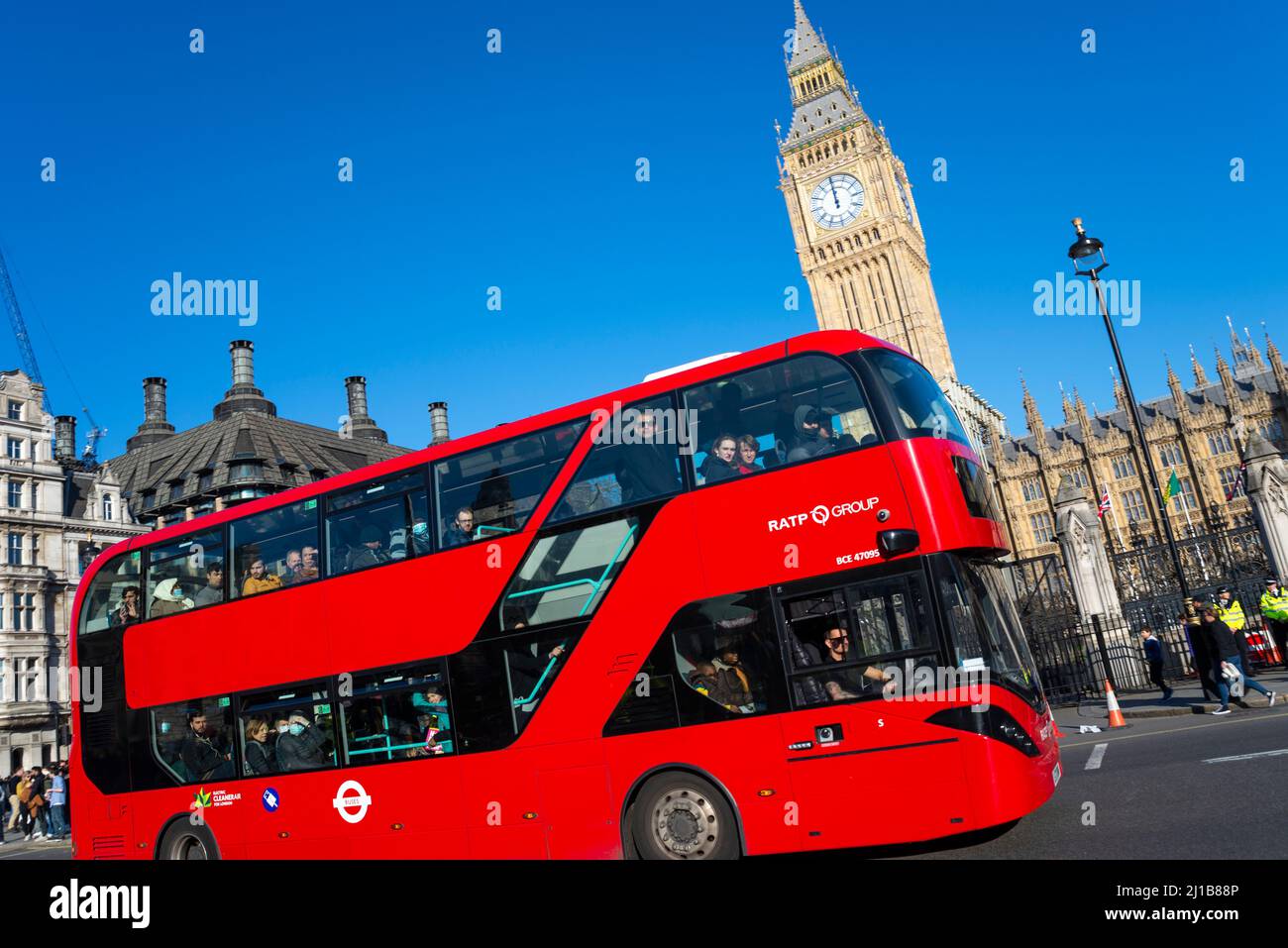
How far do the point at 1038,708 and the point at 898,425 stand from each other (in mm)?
2782

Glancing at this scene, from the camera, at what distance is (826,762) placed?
7.51 metres

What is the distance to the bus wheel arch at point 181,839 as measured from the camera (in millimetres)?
11016

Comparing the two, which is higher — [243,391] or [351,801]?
[243,391]

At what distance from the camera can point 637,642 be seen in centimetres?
827

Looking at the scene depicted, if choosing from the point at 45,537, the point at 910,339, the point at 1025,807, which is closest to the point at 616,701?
the point at 1025,807

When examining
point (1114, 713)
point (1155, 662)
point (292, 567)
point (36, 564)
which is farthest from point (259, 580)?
point (36, 564)

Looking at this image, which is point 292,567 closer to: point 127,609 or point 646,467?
point 127,609

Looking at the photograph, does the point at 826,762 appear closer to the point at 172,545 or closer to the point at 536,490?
the point at 536,490

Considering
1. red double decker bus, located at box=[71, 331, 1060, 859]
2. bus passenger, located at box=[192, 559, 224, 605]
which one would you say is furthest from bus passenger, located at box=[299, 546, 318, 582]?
bus passenger, located at box=[192, 559, 224, 605]

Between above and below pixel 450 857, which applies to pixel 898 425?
above

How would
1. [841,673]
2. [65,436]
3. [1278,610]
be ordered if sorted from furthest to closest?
[65,436] < [1278,610] < [841,673]

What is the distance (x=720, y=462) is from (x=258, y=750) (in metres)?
6.46

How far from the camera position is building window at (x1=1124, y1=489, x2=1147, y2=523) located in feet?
230

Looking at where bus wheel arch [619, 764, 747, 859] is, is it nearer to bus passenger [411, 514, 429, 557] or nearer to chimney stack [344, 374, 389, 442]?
bus passenger [411, 514, 429, 557]
